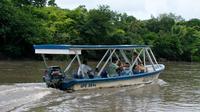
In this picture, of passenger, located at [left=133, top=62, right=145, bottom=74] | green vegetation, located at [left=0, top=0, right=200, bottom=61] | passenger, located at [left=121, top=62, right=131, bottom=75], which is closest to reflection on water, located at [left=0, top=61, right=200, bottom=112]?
passenger, located at [left=121, top=62, right=131, bottom=75]

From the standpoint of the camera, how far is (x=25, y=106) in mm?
18078

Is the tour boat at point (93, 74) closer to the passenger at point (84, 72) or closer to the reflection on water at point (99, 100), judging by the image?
the passenger at point (84, 72)

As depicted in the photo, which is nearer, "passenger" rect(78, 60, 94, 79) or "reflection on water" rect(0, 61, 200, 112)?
"reflection on water" rect(0, 61, 200, 112)

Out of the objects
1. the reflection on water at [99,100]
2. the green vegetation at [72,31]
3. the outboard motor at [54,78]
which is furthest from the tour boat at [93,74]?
the green vegetation at [72,31]

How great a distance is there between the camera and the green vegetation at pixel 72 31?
5506 cm

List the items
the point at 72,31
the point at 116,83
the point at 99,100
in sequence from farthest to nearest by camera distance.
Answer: the point at 72,31 < the point at 116,83 < the point at 99,100

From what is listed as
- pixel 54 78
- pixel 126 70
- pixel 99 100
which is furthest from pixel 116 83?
pixel 99 100

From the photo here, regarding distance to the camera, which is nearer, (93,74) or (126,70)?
(93,74)

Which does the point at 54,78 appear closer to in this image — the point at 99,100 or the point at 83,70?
the point at 83,70

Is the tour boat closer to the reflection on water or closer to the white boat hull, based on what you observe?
the white boat hull

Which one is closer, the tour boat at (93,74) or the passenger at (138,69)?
the tour boat at (93,74)

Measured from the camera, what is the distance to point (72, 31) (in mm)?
63562

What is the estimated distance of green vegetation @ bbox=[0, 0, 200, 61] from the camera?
2168 inches

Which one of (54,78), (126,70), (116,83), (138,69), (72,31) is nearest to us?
(54,78)
